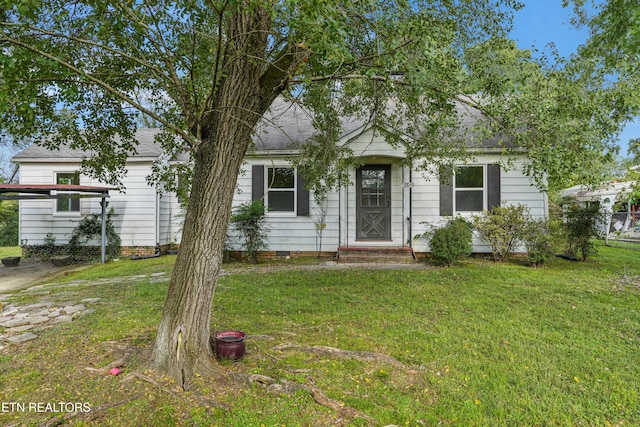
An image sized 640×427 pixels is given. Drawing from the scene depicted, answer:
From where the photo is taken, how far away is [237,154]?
3365 millimetres

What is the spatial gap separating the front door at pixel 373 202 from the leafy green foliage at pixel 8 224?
1735 centimetres

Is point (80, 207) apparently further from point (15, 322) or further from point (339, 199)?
point (339, 199)

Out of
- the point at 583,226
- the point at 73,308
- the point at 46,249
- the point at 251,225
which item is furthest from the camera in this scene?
the point at 46,249

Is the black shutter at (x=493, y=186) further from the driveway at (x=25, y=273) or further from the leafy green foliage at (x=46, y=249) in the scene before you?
the leafy green foliage at (x=46, y=249)

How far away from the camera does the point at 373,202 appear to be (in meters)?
10.1

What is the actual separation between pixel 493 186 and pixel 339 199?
415 cm

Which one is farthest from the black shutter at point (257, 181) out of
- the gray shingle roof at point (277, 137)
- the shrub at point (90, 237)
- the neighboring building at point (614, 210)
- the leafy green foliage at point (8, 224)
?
the leafy green foliage at point (8, 224)

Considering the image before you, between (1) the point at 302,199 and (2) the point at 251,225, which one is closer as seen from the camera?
(2) the point at 251,225

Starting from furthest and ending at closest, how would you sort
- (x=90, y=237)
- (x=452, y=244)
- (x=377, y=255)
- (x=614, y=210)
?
(x=90, y=237) < (x=614, y=210) < (x=377, y=255) < (x=452, y=244)

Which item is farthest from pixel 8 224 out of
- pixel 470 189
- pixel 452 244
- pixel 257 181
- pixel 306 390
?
pixel 306 390

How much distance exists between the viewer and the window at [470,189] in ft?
32.2

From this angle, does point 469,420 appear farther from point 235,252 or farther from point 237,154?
point 235,252

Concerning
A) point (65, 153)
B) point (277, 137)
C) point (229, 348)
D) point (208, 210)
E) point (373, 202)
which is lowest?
point (229, 348)

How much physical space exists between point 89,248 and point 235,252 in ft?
16.1
